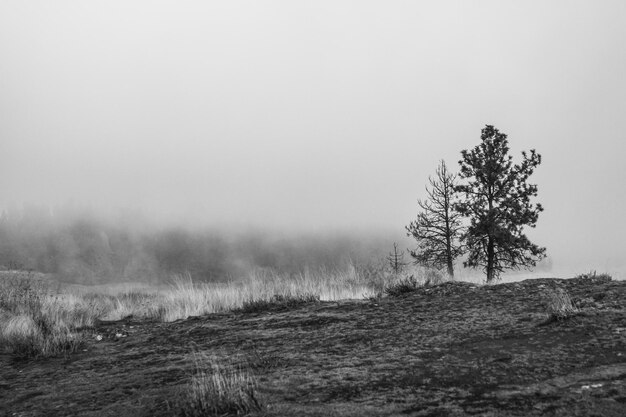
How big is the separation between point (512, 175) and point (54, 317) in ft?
57.8

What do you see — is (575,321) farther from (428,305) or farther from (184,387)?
(184,387)

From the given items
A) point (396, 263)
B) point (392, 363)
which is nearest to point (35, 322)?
point (392, 363)

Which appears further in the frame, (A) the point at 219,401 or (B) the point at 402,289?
(B) the point at 402,289

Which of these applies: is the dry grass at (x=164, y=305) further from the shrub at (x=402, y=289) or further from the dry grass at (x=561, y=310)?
the dry grass at (x=561, y=310)

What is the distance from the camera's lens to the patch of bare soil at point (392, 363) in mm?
2801

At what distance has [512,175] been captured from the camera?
1911 cm

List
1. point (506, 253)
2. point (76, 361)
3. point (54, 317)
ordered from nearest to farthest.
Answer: point (76, 361)
point (54, 317)
point (506, 253)

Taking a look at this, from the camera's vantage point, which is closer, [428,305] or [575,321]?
[575,321]

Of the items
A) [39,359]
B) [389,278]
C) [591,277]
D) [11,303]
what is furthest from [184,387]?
[11,303]

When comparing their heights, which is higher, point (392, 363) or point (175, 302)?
point (392, 363)

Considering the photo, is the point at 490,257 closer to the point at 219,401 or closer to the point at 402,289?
the point at 402,289

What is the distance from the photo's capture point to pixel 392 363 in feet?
12.4

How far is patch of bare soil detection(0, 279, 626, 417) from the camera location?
9.19 feet

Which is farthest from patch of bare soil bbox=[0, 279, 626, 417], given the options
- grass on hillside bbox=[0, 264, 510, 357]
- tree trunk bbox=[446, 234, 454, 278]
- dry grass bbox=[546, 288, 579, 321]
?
tree trunk bbox=[446, 234, 454, 278]
